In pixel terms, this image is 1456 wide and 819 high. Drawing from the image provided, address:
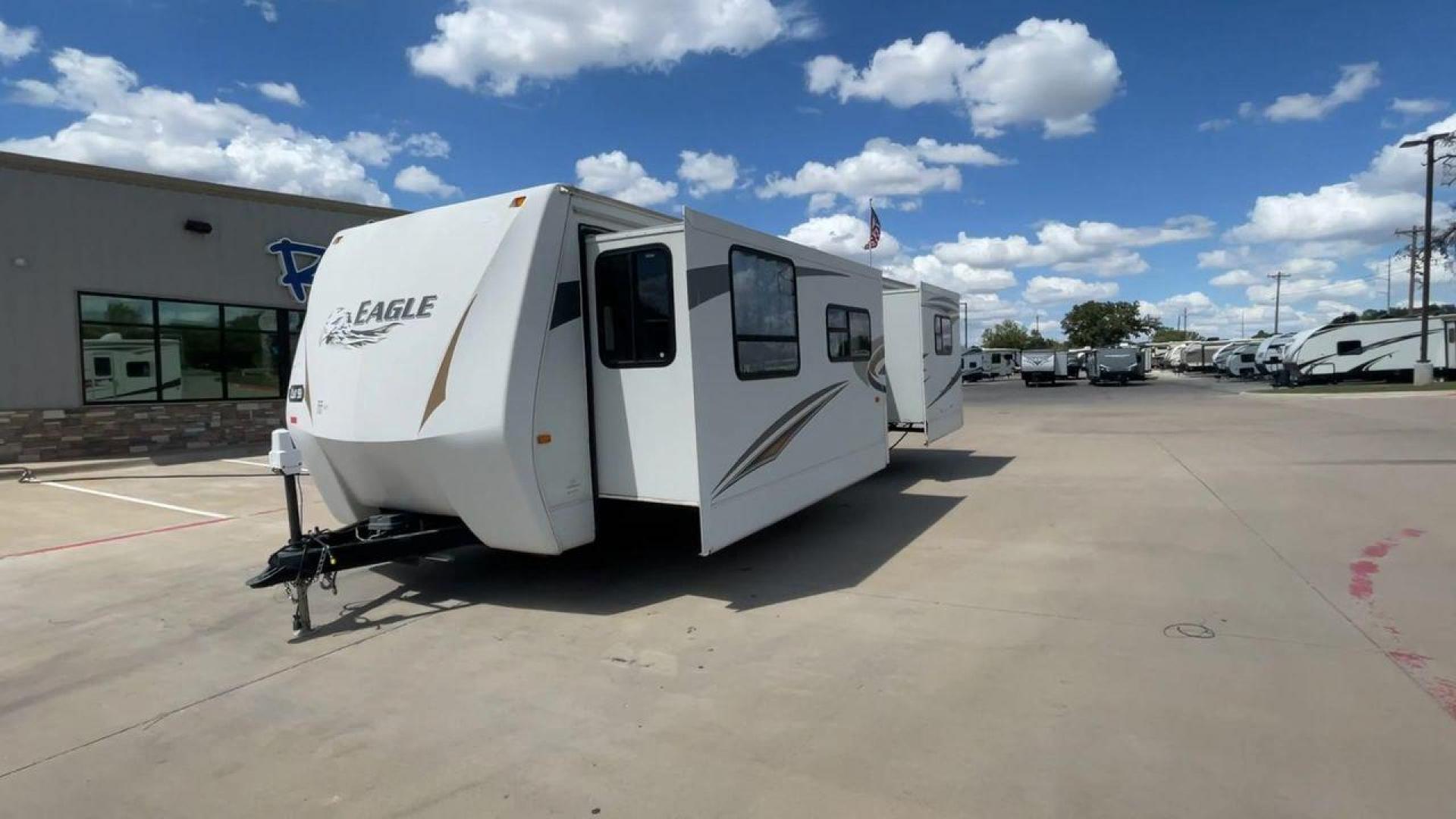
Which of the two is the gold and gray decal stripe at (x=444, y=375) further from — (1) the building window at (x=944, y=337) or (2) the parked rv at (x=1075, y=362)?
(2) the parked rv at (x=1075, y=362)

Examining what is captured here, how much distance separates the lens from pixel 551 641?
189 inches

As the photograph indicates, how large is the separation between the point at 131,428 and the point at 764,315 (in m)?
13.3

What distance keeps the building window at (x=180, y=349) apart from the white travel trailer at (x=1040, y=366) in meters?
33.9

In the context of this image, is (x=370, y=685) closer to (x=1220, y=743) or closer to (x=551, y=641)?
(x=551, y=641)

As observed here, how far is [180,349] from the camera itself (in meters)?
14.5

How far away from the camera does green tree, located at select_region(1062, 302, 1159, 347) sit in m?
75.4

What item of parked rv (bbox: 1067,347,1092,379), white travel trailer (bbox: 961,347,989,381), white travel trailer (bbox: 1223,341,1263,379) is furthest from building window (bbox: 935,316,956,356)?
parked rv (bbox: 1067,347,1092,379)

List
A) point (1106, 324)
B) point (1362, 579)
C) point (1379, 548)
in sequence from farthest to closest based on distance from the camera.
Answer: point (1106, 324) → point (1379, 548) → point (1362, 579)

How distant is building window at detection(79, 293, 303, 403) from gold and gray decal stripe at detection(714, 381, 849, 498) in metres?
13.3

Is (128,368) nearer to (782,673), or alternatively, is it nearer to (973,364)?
(782,673)

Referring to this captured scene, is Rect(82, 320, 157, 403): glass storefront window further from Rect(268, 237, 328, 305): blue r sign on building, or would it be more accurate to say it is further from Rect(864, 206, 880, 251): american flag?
Rect(864, 206, 880, 251): american flag

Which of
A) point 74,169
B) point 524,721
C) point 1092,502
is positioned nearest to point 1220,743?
point 524,721

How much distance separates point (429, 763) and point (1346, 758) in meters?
3.81

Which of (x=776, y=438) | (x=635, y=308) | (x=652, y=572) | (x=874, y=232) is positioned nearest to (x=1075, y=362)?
(x=874, y=232)
